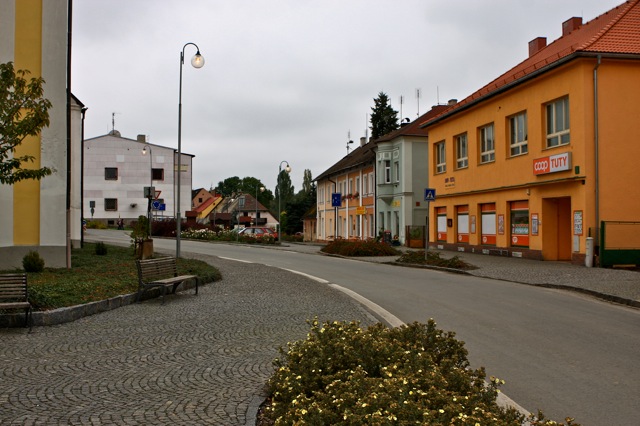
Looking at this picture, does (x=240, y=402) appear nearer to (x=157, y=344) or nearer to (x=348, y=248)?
(x=157, y=344)

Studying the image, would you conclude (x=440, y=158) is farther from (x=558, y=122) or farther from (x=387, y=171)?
(x=558, y=122)

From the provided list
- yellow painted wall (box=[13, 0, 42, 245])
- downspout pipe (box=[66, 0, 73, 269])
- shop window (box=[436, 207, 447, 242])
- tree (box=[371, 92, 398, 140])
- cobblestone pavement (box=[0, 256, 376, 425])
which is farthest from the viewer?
tree (box=[371, 92, 398, 140])

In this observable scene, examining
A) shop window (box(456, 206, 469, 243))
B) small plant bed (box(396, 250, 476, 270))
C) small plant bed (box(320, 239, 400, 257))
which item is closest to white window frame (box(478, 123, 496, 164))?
shop window (box(456, 206, 469, 243))

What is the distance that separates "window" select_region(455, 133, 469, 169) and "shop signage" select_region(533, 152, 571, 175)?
326 inches

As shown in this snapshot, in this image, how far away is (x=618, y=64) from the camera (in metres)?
22.3

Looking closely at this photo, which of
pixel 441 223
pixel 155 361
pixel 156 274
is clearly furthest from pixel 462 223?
pixel 155 361

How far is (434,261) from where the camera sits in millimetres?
23078

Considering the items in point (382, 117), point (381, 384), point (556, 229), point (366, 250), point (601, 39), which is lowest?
point (366, 250)

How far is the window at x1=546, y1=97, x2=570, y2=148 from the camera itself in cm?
2352

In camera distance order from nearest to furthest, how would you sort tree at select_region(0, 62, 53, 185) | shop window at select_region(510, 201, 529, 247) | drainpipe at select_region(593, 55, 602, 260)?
tree at select_region(0, 62, 53, 185)
drainpipe at select_region(593, 55, 602, 260)
shop window at select_region(510, 201, 529, 247)

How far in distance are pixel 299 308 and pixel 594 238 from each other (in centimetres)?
1388

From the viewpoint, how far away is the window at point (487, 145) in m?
29.9

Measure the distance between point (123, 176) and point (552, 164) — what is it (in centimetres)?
6003

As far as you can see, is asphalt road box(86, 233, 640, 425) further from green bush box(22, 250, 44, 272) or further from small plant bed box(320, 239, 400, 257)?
small plant bed box(320, 239, 400, 257)
